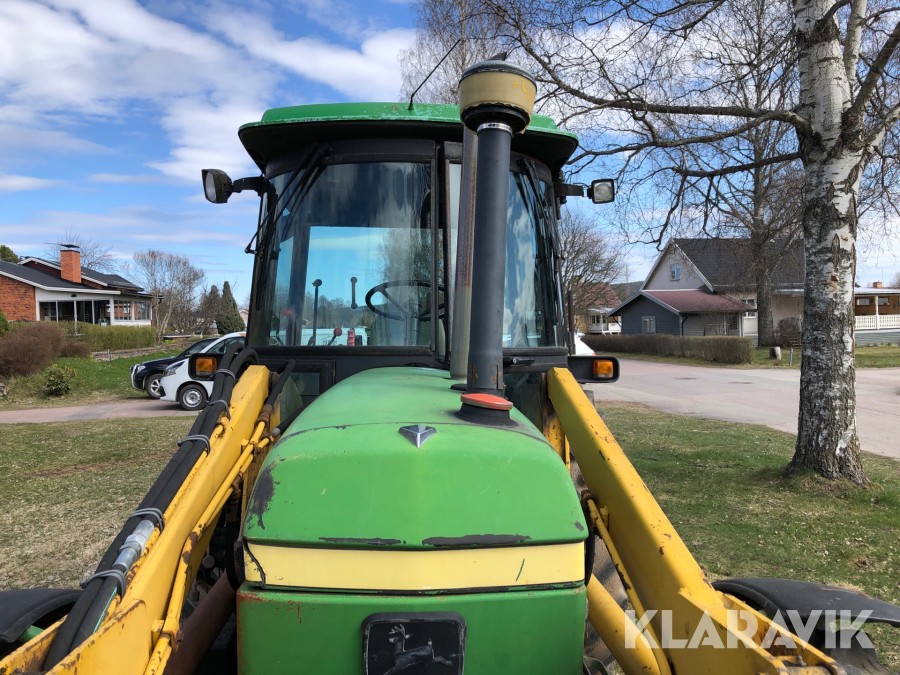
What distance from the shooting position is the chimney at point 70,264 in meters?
38.1

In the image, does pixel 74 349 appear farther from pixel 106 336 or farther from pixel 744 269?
pixel 744 269

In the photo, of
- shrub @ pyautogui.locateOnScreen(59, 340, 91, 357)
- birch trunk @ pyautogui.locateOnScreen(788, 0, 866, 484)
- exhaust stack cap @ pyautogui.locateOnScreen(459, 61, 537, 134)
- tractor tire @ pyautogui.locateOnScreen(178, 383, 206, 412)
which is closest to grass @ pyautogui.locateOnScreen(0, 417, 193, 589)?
tractor tire @ pyautogui.locateOnScreen(178, 383, 206, 412)

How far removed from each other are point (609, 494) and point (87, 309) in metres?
42.3

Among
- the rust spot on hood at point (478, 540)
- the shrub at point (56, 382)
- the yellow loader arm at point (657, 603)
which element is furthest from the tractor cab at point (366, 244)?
the shrub at point (56, 382)

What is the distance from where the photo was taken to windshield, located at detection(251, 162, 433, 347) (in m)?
3.00

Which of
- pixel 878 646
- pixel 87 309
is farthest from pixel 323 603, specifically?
pixel 87 309

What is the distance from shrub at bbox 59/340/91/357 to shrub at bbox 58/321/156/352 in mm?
2530

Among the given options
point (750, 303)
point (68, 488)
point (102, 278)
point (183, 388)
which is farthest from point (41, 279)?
point (750, 303)

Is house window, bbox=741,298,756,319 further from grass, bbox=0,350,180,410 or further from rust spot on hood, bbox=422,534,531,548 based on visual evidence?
rust spot on hood, bbox=422,534,531,548

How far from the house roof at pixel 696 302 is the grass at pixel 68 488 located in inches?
1277

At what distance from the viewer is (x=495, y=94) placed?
220cm

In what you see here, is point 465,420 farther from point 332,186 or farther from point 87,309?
point 87,309

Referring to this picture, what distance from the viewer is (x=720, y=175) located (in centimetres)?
806

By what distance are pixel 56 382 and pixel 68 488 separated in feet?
37.5
